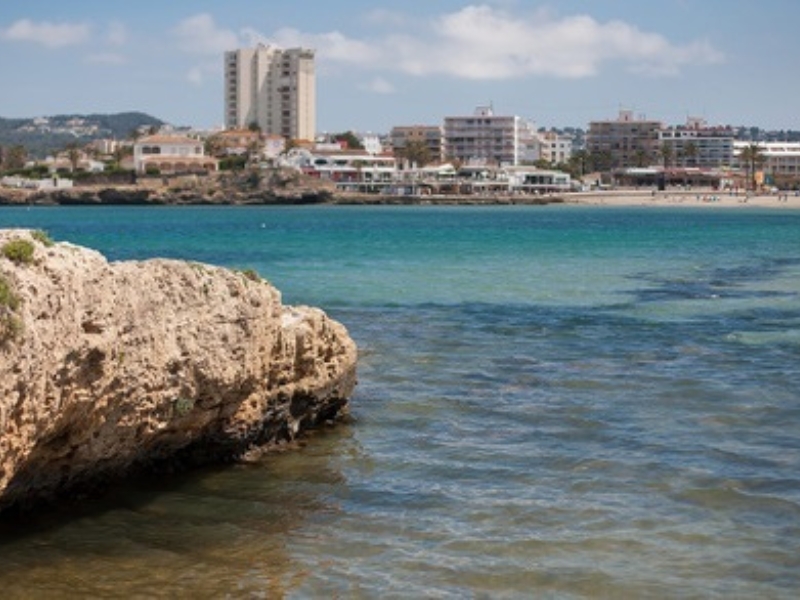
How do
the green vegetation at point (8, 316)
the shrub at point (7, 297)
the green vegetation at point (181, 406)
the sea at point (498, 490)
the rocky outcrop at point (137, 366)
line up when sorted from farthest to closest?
1. the green vegetation at point (181, 406)
2. the sea at point (498, 490)
3. the rocky outcrop at point (137, 366)
4. the shrub at point (7, 297)
5. the green vegetation at point (8, 316)

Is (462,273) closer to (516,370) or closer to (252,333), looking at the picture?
(516,370)

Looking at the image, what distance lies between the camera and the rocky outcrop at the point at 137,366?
11.5m

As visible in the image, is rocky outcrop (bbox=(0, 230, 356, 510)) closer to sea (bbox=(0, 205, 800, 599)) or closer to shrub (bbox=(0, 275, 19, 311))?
shrub (bbox=(0, 275, 19, 311))

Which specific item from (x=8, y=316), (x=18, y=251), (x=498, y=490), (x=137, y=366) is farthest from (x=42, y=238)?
(x=498, y=490)

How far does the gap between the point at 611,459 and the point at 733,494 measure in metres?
2.07

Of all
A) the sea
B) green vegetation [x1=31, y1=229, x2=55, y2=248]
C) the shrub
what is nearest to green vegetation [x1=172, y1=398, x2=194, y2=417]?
the sea

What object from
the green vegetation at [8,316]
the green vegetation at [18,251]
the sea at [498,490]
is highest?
the green vegetation at [18,251]

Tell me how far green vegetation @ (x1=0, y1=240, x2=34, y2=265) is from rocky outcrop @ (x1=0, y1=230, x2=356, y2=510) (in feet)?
0.03

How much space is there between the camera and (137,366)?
13.3 metres

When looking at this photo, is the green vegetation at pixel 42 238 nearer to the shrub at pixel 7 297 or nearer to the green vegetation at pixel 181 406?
the shrub at pixel 7 297

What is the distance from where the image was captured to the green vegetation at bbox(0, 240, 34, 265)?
460 inches

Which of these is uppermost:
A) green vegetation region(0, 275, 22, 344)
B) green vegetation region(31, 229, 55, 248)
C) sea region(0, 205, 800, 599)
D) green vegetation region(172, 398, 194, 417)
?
green vegetation region(31, 229, 55, 248)

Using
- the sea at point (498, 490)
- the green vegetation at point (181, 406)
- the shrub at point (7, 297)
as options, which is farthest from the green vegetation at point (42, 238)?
the sea at point (498, 490)

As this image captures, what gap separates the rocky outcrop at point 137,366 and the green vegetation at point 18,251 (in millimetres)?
10
